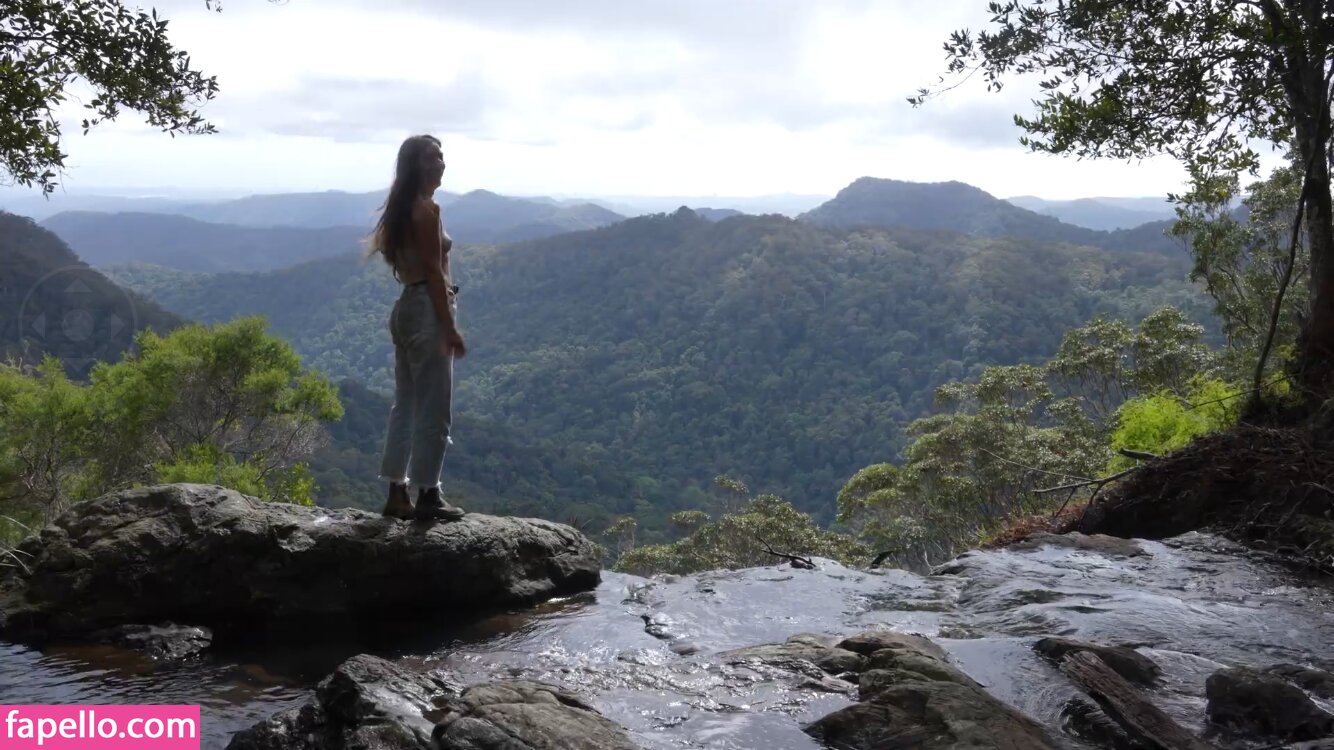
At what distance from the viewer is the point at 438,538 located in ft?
18.7

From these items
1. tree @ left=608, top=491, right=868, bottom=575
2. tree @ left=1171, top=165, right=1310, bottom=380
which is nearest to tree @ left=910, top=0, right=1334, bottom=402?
tree @ left=1171, top=165, right=1310, bottom=380

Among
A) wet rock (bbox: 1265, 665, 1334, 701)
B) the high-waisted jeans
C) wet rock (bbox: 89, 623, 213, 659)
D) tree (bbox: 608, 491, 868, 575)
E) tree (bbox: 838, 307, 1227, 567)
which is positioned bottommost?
tree (bbox: 608, 491, 868, 575)

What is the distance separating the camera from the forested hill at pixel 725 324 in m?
89.1

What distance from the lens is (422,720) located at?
141 inches

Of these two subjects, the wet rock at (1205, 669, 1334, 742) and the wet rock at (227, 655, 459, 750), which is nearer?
the wet rock at (227, 655, 459, 750)

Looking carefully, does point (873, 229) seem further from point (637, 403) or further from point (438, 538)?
point (438, 538)

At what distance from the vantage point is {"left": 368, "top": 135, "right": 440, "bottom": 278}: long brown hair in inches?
212

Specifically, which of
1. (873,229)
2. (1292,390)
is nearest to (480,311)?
(873,229)

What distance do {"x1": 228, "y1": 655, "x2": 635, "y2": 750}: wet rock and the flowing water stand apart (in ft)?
1.07

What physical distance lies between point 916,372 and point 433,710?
94.1 metres

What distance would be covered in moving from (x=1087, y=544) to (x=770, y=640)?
386 cm

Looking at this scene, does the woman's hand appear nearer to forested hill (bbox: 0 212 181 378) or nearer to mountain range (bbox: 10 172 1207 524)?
mountain range (bbox: 10 172 1207 524)

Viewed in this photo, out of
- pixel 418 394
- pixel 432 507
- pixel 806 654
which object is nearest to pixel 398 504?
pixel 432 507

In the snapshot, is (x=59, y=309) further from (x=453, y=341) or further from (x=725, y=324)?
(x=725, y=324)
